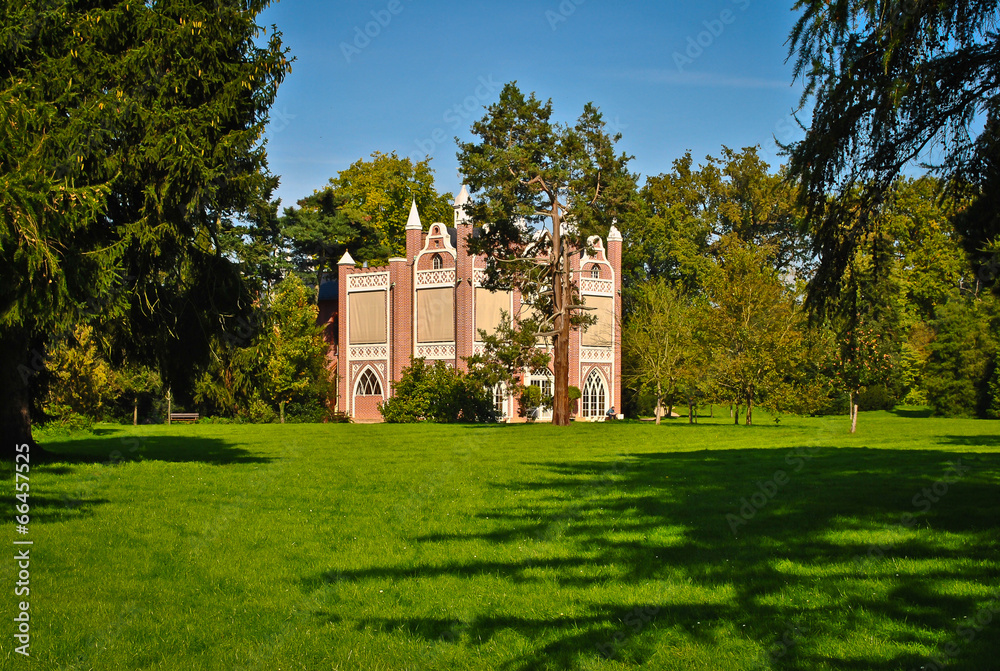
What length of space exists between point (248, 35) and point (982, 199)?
47.6 ft

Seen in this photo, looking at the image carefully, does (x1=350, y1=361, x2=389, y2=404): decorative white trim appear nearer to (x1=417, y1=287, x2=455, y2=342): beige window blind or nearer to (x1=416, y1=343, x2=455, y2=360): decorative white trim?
(x1=416, y1=343, x2=455, y2=360): decorative white trim

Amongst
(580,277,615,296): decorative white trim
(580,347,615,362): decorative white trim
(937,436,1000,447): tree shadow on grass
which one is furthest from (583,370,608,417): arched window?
(937,436,1000,447): tree shadow on grass

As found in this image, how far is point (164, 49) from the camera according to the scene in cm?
1720

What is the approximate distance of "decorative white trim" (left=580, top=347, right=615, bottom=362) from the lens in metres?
51.2

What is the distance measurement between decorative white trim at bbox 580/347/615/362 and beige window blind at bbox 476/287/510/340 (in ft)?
17.3

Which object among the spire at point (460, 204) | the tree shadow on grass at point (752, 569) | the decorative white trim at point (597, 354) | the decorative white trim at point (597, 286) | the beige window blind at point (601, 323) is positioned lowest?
the tree shadow on grass at point (752, 569)

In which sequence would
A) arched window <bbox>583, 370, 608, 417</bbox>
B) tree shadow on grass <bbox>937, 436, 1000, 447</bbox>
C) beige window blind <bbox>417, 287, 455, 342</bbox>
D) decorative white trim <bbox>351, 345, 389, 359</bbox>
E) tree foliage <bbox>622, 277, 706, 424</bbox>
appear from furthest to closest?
1. decorative white trim <bbox>351, 345, 389, 359</bbox>
2. arched window <bbox>583, 370, 608, 417</bbox>
3. beige window blind <bbox>417, 287, 455, 342</bbox>
4. tree foliage <bbox>622, 277, 706, 424</bbox>
5. tree shadow on grass <bbox>937, 436, 1000, 447</bbox>

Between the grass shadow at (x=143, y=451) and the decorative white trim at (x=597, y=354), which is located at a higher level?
the decorative white trim at (x=597, y=354)

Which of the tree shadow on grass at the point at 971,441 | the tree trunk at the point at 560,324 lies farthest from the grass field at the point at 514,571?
the tree trunk at the point at 560,324

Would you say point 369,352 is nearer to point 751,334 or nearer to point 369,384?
point 369,384

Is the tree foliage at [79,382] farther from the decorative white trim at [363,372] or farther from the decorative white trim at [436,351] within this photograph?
the decorative white trim at [436,351]

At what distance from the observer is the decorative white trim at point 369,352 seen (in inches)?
2052

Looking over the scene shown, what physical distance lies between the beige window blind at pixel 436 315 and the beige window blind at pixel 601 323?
7.94m

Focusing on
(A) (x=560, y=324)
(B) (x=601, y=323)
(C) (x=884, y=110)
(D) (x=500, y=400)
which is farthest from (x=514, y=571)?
(B) (x=601, y=323)
